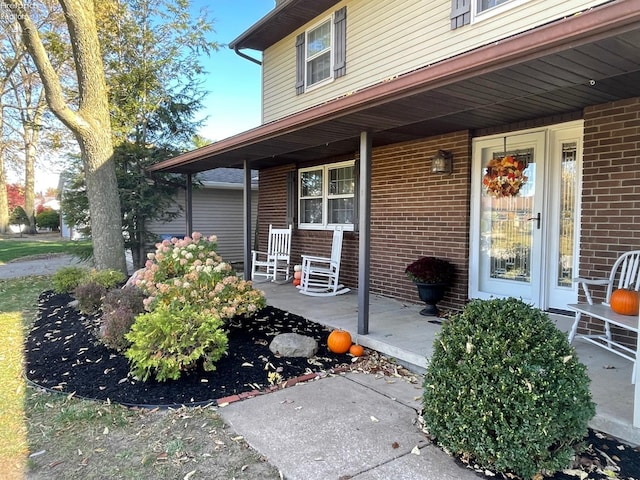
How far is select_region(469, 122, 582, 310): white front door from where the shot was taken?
4.32m

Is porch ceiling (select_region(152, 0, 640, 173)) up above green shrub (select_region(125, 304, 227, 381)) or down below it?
above

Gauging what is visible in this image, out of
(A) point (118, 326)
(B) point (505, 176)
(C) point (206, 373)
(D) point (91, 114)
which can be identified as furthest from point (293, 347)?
(D) point (91, 114)

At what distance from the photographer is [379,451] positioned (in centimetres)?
227

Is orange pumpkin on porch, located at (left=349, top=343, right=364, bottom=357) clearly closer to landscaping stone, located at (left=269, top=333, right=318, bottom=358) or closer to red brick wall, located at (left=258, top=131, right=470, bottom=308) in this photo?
landscaping stone, located at (left=269, top=333, right=318, bottom=358)

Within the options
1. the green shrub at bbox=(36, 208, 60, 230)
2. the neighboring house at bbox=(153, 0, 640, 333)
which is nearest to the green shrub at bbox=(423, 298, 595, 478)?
the neighboring house at bbox=(153, 0, 640, 333)

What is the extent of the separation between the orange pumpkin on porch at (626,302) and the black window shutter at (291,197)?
5.67 m

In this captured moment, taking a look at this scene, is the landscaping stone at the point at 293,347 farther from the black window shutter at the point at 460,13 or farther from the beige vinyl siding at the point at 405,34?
the black window shutter at the point at 460,13

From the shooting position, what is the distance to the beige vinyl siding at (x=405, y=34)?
164 inches

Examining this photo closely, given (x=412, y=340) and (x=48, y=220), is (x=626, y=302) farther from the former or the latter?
(x=48, y=220)

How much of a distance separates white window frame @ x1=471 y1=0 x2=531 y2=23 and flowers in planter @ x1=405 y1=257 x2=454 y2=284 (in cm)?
272

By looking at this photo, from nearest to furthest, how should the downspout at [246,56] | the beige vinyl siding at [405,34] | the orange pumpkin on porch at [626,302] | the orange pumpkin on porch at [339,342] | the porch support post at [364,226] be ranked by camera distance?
the orange pumpkin on porch at [626,302] → the orange pumpkin on porch at [339,342] → the porch support post at [364,226] → the beige vinyl siding at [405,34] → the downspout at [246,56]

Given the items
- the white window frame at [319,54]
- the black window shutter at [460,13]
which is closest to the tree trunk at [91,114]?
the white window frame at [319,54]

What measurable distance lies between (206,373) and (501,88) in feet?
10.2

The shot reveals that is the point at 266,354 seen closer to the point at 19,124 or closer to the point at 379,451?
the point at 379,451
